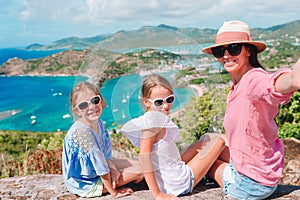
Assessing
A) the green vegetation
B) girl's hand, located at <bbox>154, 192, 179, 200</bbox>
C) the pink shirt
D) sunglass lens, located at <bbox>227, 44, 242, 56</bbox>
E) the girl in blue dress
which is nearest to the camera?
the pink shirt

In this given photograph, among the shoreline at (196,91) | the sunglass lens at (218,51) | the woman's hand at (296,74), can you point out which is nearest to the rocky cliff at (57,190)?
the shoreline at (196,91)

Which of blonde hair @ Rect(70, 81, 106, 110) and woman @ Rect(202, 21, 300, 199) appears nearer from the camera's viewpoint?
woman @ Rect(202, 21, 300, 199)

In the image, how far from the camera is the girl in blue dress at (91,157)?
2.99m

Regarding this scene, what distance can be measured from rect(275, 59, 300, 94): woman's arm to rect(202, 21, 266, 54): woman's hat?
27.5 inches

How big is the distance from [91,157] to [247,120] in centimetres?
142

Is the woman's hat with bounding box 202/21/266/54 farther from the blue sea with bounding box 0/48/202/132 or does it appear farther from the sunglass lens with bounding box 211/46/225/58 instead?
the blue sea with bounding box 0/48/202/132

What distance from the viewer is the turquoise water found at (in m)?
2.87

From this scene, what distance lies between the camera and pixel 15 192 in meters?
3.67

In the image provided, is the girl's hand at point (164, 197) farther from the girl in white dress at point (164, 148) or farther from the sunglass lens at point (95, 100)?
the sunglass lens at point (95, 100)

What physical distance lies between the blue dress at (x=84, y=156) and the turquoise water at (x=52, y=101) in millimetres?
219

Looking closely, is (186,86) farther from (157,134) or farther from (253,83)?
(253,83)

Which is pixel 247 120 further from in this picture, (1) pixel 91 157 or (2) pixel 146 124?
(1) pixel 91 157

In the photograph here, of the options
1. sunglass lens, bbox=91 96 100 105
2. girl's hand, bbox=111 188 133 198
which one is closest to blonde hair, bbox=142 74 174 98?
sunglass lens, bbox=91 96 100 105

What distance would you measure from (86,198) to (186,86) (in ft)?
4.87
